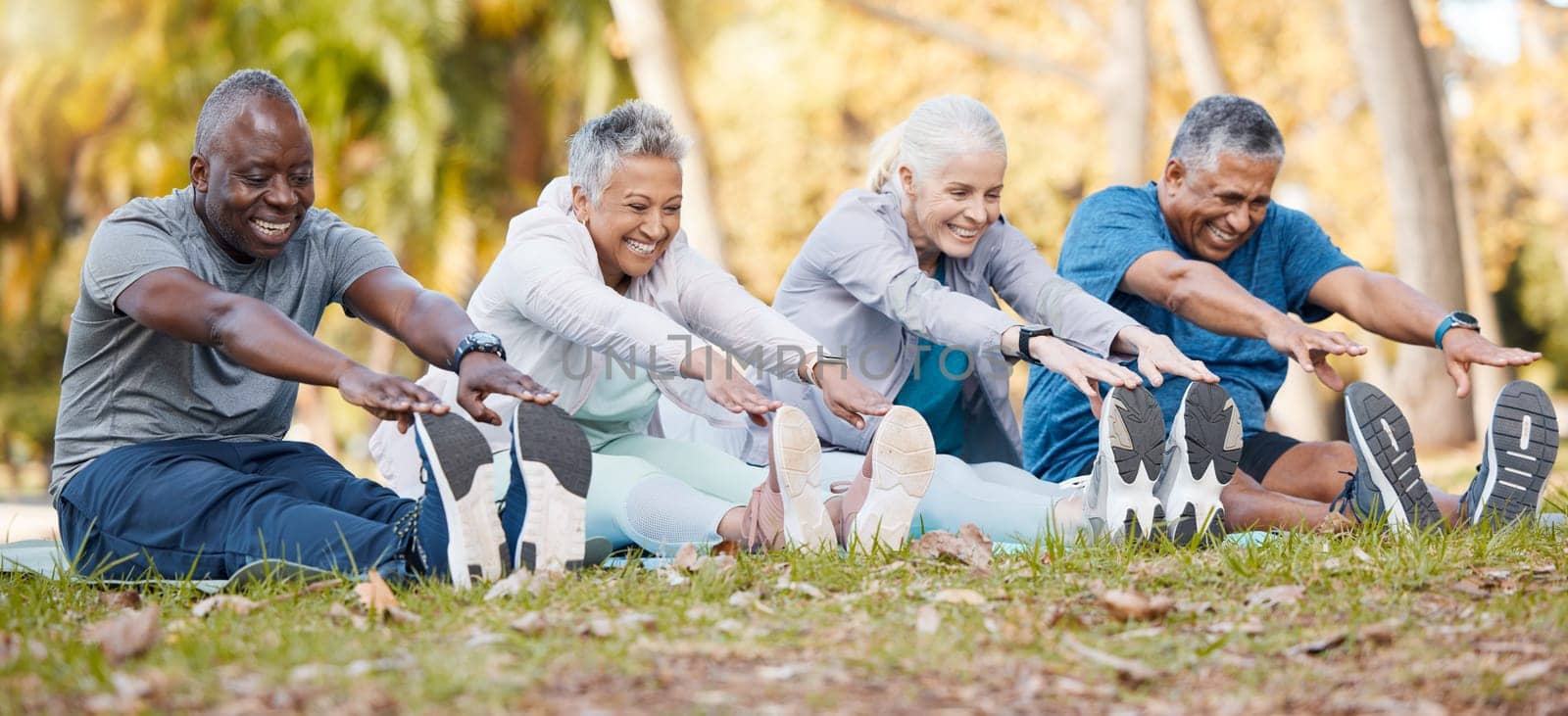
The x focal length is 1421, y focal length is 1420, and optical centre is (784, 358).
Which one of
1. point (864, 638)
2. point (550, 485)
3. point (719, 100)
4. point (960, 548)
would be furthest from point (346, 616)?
point (719, 100)

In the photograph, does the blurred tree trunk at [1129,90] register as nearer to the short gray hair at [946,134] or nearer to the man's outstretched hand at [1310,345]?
the short gray hair at [946,134]

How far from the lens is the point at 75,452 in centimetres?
412

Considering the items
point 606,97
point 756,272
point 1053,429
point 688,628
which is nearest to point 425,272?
point 606,97

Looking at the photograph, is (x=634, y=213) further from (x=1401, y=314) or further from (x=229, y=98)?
(x=1401, y=314)

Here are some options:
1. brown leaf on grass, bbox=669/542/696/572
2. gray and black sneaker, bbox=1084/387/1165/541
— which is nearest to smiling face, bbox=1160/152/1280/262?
gray and black sneaker, bbox=1084/387/1165/541

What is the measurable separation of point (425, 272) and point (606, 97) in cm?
342

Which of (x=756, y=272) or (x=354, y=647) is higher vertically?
(x=756, y=272)

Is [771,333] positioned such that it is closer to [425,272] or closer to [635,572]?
[635,572]

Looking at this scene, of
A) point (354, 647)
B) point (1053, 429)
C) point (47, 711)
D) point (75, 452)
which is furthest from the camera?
point (1053, 429)

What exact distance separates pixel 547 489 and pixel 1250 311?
2353 millimetres

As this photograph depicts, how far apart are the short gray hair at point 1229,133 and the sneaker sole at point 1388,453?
3.52 feet

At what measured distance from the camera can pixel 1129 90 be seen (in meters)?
13.4

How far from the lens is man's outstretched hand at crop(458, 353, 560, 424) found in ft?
12.1

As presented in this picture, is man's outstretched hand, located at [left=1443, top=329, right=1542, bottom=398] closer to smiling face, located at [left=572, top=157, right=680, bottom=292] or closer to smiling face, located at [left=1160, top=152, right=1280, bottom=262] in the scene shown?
smiling face, located at [left=1160, top=152, right=1280, bottom=262]
